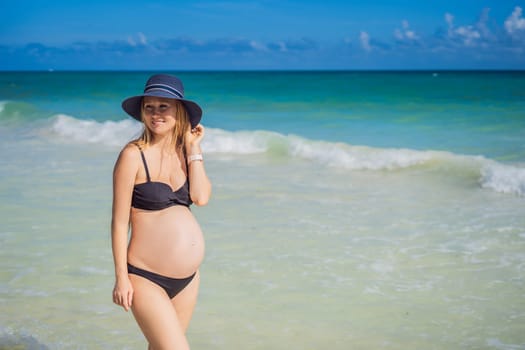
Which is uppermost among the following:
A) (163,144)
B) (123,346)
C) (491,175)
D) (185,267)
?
(491,175)

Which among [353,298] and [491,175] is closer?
[353,298]

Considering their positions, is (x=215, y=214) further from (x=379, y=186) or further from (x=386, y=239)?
(x=379, y=186)

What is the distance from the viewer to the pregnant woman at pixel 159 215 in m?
2.78

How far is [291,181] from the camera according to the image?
10453mm

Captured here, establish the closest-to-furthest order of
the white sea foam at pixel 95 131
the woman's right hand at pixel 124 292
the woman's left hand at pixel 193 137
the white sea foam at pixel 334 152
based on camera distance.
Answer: the woman's right hand at pixel 124 292
the woman's left hand at pixel 193 137
the white sea foam at pixel 334 152
the white sea foam at pixel 95 131

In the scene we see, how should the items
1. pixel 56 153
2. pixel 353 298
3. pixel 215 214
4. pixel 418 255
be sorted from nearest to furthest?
pixel 353 298, pixel 418 255, pixel 215 214, pixel 56 153

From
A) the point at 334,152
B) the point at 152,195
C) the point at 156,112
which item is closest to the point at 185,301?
the point at 152,195

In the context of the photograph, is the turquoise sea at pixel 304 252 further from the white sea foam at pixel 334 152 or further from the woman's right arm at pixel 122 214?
the woman's right arm at pixel 122 214

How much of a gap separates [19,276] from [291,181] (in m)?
5.65

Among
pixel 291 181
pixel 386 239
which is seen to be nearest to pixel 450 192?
pixel 291 181

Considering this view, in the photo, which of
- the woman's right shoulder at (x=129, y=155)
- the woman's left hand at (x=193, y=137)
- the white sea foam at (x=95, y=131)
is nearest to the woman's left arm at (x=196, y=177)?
the woman's left hand at (x=193, y=137)

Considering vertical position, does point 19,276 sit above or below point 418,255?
below

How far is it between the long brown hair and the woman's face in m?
0.02

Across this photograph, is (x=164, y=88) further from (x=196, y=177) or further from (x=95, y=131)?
(x=95, y=131)
